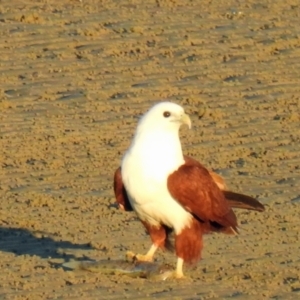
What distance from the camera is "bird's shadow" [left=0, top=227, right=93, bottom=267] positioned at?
9.59 meters

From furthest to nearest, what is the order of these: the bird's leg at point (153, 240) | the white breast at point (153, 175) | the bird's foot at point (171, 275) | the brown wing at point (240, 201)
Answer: the brown wing at point (240, 201) < the bird's leg at point (153, 240) < the bird's foot at point (171, 275) < the white breast at point (153, 175)

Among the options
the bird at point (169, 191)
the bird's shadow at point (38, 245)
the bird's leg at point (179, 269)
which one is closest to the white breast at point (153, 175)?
the bird at point (169, 191)

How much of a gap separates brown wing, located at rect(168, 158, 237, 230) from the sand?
385 millimetres

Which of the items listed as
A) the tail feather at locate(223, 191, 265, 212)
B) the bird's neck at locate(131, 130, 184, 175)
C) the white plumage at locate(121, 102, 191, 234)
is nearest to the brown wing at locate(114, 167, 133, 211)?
the white plumage at locate(121, 102, 191, 234)

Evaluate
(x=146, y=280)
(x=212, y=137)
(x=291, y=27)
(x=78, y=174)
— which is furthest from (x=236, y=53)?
(x=146, y=280)

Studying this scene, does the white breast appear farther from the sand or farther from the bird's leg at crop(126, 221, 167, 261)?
the sand

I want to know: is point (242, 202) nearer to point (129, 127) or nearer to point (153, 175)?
point (153, 175)

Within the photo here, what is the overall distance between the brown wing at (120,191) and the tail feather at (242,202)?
29.1 inches

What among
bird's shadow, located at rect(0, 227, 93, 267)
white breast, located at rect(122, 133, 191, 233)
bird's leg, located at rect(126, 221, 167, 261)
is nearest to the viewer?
white breast, located at rect(122, 133, 191, 233)

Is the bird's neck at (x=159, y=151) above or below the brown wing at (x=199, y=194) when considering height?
above

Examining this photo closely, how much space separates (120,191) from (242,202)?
93 cm

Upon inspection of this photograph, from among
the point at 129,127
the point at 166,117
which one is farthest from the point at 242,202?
the point at 129,127

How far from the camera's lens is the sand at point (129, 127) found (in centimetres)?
908

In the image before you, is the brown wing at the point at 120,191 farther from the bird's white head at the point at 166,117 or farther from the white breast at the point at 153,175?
the bird's white head at the point at 166,117
